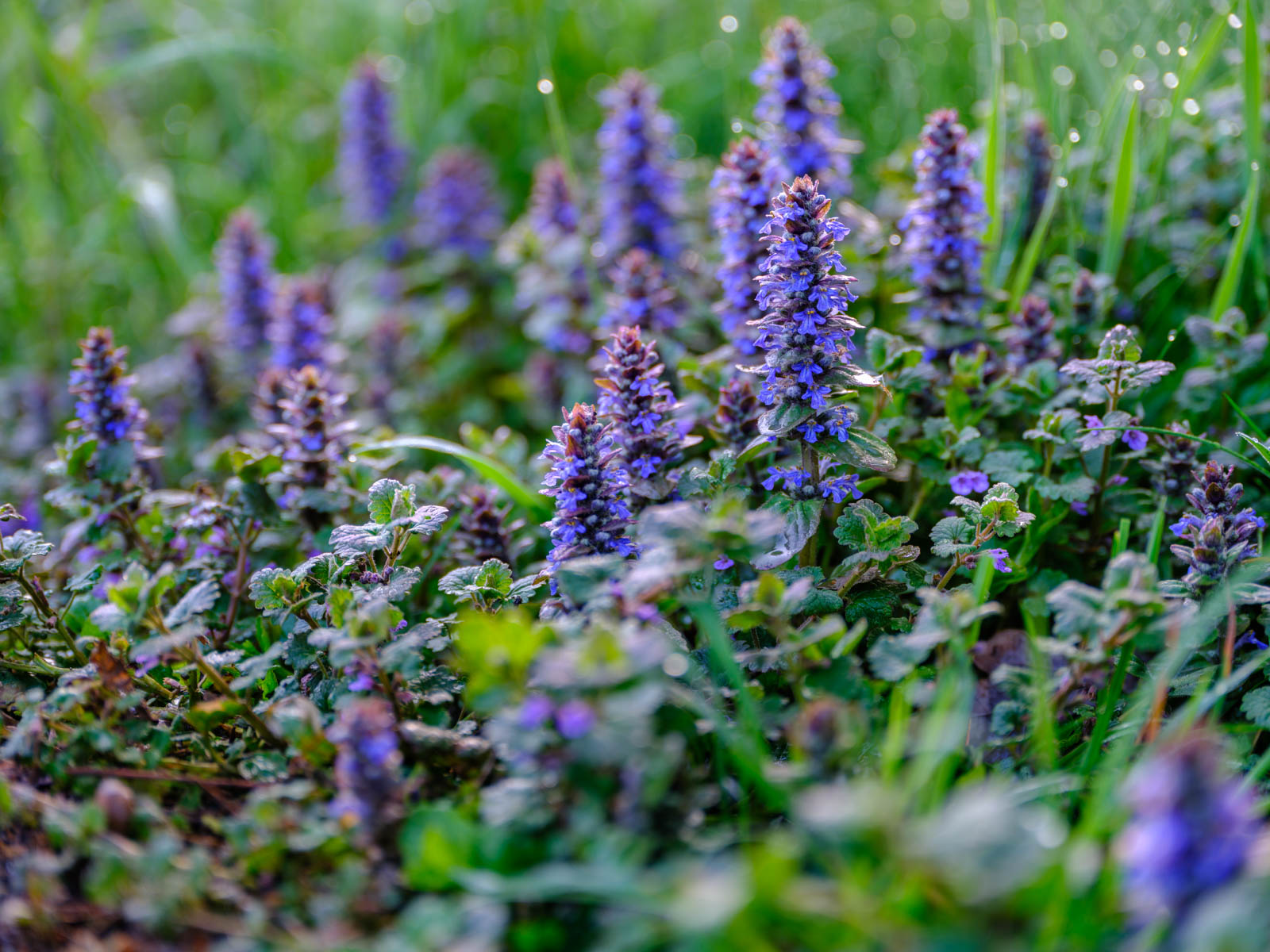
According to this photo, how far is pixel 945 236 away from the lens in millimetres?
2803

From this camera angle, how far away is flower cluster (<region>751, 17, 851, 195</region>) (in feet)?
10.2

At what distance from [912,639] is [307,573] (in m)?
1.40

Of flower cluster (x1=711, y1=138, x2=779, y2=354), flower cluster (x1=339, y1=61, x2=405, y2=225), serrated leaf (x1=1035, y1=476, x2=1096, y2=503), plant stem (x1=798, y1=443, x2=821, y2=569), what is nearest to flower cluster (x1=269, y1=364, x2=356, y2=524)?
flower cluster (x1=711, y1=138, x2=779, y2=354)

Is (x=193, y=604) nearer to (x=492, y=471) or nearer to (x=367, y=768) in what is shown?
(x=367, y=768)

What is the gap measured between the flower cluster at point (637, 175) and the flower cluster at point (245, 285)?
149 centimetres

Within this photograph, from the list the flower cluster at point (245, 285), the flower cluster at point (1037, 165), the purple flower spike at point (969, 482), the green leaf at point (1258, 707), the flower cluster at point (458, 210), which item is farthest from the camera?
the flower cluster at point (458, 210)

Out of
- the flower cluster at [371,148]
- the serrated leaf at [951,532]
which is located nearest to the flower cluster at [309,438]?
the serrated leaf at [951,532]

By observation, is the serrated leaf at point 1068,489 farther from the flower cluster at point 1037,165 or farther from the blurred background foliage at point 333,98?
the blurred background foliage at point 333,98

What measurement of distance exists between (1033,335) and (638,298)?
122 cm

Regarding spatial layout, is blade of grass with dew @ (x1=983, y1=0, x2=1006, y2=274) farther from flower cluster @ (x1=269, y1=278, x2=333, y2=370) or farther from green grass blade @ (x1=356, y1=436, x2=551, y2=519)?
flower cluster @ (x1=269, y1=278, x2=333, y2=370)

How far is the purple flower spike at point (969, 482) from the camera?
246cm

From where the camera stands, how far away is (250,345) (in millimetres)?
4129

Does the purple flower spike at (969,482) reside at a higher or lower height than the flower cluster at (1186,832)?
higher

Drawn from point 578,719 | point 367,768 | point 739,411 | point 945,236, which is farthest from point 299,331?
point 578,719
